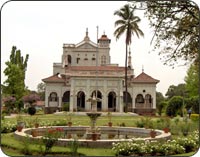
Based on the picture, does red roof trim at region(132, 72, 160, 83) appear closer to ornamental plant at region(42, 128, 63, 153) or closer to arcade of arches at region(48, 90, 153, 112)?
arcade of arches at region(48, 90, 153, 112)

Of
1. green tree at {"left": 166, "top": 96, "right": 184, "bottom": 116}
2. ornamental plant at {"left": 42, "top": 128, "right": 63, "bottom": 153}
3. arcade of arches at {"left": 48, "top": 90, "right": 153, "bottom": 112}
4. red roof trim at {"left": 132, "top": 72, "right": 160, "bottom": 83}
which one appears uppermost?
red roof trim at {"left": 132, "top": 72, "right": 160, "bottom": 83}

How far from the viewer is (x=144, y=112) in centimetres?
3659

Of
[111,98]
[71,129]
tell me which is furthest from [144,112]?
[71,129]

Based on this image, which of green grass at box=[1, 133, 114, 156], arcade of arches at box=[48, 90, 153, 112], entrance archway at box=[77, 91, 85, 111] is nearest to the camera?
green grass at box=[1, 133, 114, 156]

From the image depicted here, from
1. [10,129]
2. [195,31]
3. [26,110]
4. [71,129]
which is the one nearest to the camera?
[195,31]

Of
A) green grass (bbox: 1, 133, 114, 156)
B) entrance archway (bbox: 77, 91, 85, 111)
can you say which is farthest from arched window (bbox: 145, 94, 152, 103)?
green grass (bbox: 1, 133, 114, 156)

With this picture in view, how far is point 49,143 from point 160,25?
12.2 ft

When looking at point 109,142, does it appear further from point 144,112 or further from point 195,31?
point 144,112

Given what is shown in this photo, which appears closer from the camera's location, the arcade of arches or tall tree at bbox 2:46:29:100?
tall tree at bbox 2:46:29:100

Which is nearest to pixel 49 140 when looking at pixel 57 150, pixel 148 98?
pixel 57 150

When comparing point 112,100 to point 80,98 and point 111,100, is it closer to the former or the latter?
point 111,100

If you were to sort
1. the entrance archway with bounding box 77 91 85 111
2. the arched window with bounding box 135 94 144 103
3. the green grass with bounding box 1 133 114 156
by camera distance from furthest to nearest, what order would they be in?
the arched window with bounding box 135 94 144 103, the entrance archway with bounding box 77 91 85 111, the green grass with bounding box 1 133 114 156

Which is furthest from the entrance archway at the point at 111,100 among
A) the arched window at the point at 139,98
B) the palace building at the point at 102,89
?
the arched window at the point at 139,98

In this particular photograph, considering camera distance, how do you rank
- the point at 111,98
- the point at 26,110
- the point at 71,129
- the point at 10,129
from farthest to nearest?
the point at 111,98, the point at 26,110, the point at 71,129, the point at 10,129
